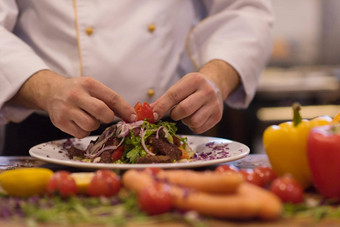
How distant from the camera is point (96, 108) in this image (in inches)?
68.2

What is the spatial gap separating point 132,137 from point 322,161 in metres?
0.74

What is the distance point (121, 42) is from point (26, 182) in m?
1.20

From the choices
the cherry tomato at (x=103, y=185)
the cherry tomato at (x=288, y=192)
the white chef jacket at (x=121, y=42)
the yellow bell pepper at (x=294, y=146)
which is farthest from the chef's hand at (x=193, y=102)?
the cherry tomato at (x=288, y=192)

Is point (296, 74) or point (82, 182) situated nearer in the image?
point (82, 182)

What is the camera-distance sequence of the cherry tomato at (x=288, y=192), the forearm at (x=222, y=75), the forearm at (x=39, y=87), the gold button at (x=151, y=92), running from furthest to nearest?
the gold button at (x=151, y=92)
the forearm at (x=222, y=75)
the forearm at (x=39, y=87)
the cherry tomato at (x=288, y=192)

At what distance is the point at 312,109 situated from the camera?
490 cm

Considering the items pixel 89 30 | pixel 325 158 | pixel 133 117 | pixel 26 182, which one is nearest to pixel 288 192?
pixel 325 158

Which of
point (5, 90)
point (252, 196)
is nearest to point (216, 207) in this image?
point (252, 196)

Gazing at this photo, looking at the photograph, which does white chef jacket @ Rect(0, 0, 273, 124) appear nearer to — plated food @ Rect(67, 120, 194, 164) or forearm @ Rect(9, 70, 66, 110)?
forearm @ Rect(9, 70, 66, 110)

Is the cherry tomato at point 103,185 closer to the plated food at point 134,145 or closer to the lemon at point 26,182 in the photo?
the lemon at point 26,182

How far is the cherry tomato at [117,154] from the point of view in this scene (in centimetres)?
181

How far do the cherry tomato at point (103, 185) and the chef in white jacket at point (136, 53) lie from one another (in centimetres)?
55

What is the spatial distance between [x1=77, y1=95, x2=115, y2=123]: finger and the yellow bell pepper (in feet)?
1.88

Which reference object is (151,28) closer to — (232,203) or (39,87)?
(39,87)
